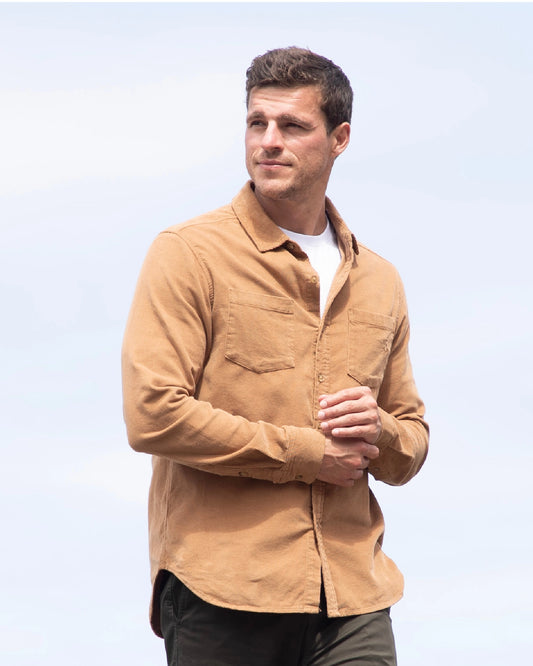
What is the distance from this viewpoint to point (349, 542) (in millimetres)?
4023

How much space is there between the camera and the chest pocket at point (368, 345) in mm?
4145

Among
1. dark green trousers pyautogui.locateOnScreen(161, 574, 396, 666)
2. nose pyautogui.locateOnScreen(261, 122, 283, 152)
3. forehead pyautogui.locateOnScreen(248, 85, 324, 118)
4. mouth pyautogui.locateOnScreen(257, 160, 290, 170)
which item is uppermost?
forehead pyautogui.locateOnScreen(248, 85, 324, 118)

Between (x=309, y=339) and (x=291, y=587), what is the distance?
2.73 ft

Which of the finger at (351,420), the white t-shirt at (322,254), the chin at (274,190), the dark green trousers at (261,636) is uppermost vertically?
the chin at (274,190)

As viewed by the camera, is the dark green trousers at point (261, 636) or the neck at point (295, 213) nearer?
the dark green trousers at point (261, 636)

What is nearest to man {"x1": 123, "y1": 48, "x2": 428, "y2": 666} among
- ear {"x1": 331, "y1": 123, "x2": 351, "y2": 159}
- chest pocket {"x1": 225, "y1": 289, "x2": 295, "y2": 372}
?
chest pocket {"x1": 225, "y1": 289, "x2": 295, "y2": 372}

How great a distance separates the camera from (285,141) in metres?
4.12

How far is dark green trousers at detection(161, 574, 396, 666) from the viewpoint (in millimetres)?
3836

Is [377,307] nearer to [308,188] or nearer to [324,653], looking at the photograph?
[308,188]

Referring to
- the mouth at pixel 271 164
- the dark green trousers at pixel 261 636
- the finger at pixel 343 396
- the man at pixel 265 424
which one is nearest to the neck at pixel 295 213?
the man at pixel 265 424

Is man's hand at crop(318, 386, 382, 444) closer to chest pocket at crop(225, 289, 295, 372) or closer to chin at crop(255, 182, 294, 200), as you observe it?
chest pocket at crop(225, 289, 295, 372)

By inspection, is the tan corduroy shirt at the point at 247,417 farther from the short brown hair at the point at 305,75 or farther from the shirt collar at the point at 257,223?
the short brown hair at the point at 305,75

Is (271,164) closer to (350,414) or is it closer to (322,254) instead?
(322,254)

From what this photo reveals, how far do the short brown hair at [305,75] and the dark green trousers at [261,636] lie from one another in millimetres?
1740
